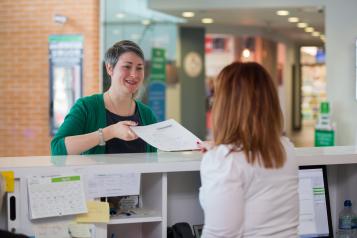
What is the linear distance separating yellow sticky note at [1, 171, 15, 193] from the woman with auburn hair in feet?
2.56

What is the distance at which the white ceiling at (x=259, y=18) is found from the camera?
9.21 m

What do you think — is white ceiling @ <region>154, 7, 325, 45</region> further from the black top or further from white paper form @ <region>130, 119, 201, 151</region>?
white paper form @ <region>130, 119, 201, 151</region>

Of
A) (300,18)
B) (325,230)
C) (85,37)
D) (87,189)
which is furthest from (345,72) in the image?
(87,189)

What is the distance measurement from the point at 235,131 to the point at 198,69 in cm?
1008

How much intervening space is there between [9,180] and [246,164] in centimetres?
92

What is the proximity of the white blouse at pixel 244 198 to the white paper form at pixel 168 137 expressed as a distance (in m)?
0.67

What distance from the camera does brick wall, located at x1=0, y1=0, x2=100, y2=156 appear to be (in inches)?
361

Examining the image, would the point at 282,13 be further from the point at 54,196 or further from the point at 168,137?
the point at 54,196

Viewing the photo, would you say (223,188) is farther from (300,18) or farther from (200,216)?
(300,18)

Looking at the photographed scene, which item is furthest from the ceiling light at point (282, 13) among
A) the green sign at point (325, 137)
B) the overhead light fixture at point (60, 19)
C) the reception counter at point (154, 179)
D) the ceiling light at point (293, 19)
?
the reception counter at point (154, 179)

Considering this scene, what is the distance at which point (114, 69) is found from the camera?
3025mm

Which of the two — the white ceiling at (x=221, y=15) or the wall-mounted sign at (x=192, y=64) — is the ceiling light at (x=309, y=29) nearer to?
the white ceiling at (x=221, y=15)

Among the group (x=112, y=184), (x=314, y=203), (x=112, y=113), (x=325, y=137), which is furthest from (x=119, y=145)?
(x=325, y=137)

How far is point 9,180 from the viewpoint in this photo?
222 cm
